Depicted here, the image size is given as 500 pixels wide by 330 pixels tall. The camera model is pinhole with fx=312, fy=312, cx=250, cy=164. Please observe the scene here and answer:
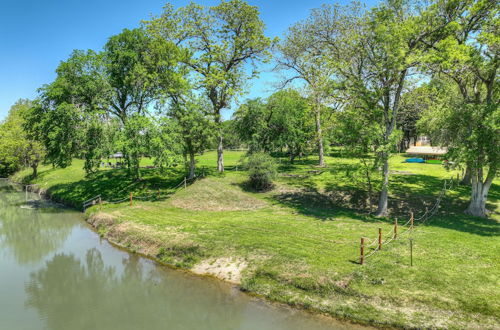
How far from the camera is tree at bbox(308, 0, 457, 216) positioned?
66.2 feet

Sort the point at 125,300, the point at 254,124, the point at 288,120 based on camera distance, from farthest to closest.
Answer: the point at 288,120 < the point at 254,124 < the point at 125,300

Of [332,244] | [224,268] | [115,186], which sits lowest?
[224,268]

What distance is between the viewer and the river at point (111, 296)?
11.6 metres

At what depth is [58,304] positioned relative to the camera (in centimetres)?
1326

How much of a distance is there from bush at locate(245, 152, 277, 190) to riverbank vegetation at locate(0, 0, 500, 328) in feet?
0.45

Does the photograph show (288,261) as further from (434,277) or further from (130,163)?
(130,163)

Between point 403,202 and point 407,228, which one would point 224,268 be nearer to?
point 407,228

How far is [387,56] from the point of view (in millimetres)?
20859

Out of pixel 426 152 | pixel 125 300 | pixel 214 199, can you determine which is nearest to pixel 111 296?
pixel 125 300

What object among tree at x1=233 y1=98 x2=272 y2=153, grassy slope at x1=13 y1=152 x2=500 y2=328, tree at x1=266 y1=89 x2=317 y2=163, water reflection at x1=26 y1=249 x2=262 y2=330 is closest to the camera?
grassy slope at x1=13 y1=152 x2=500 y2=328

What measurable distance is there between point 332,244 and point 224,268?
229 inches

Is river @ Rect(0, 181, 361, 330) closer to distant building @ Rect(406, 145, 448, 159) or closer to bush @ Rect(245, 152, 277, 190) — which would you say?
bush @ Rect(245, 152, 277, 190)

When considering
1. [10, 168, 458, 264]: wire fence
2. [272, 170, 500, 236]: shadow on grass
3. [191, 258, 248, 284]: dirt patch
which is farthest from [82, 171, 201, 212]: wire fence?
[191, 258, 248, 284]: dirt patch

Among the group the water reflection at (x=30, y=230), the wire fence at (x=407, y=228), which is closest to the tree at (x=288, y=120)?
the wire fence at (x=407, y=228)
